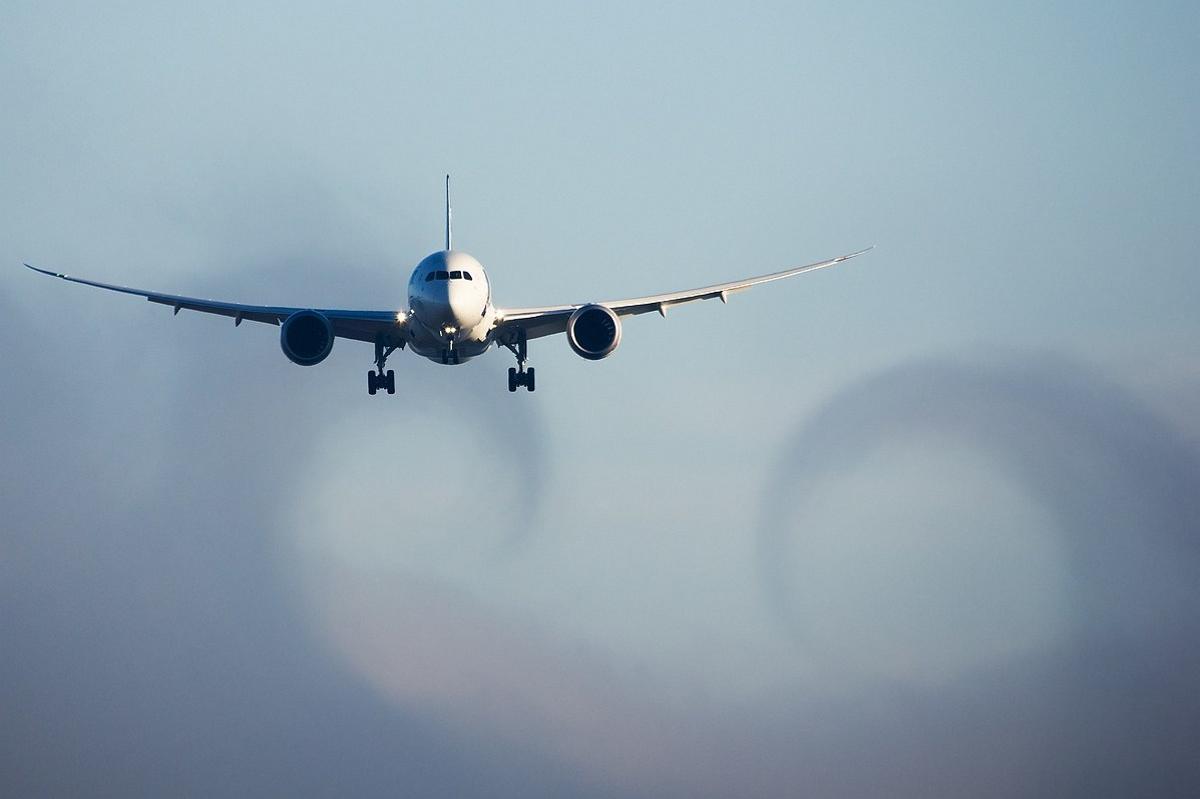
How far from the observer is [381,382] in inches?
2692

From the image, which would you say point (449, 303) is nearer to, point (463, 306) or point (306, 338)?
point (463, 306)

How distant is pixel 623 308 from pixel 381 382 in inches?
365

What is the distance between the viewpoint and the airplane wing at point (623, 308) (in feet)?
210

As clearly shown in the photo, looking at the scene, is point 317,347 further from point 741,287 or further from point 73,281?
point 741,287

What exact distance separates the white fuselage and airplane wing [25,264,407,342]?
171 centimetres

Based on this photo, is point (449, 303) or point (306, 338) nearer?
point (449, 303)

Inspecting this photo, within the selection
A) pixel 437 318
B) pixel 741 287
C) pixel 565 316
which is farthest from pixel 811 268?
pixel 437 318

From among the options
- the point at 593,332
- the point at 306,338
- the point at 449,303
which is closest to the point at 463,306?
the point at 449,303

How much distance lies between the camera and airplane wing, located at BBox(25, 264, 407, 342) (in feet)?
210

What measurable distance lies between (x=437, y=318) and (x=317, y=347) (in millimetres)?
5523

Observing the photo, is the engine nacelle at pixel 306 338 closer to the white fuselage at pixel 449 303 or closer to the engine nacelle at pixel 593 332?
the white fuselage at pixel 449 303

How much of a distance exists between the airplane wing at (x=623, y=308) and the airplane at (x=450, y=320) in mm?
33

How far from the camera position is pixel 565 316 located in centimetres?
6469

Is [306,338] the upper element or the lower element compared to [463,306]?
upper
